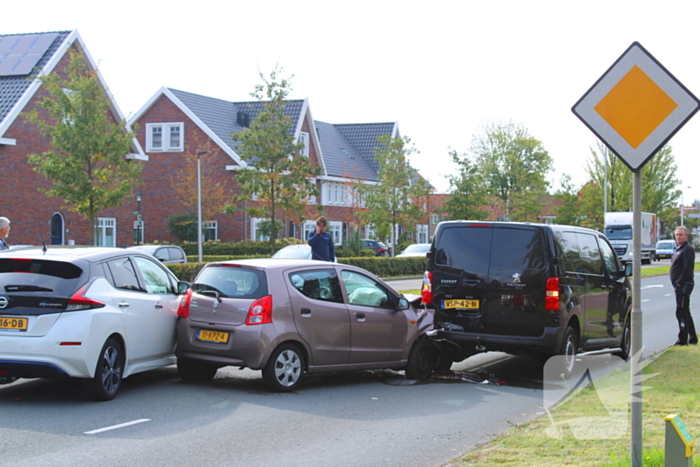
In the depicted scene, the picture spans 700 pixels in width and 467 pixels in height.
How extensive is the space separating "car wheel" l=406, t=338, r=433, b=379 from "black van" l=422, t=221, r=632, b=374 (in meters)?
0.25

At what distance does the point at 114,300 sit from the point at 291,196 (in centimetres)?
2360

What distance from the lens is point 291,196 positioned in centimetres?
3180

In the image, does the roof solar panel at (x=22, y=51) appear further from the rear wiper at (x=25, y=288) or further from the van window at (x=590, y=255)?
the van window at (x=590, y=255)

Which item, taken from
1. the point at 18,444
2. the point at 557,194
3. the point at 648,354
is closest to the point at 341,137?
the point at 557,194

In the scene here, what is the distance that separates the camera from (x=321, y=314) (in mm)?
9188

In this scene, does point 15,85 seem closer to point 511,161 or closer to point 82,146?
point 82,146

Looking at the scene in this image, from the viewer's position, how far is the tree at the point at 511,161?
63750 millimetres

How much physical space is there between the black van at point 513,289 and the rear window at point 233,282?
2.69 metres

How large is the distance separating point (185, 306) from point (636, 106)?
19.6 ft

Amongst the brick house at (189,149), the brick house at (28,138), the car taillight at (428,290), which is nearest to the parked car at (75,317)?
the car taillight at (428,290)

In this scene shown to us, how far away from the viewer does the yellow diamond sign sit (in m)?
4.98

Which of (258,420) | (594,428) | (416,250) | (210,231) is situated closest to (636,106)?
(594,428)

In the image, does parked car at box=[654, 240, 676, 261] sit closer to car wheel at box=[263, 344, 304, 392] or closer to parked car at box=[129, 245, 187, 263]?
parked car at box=[129, 245, 187, 263]

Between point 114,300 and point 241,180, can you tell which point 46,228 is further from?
point 114,300
